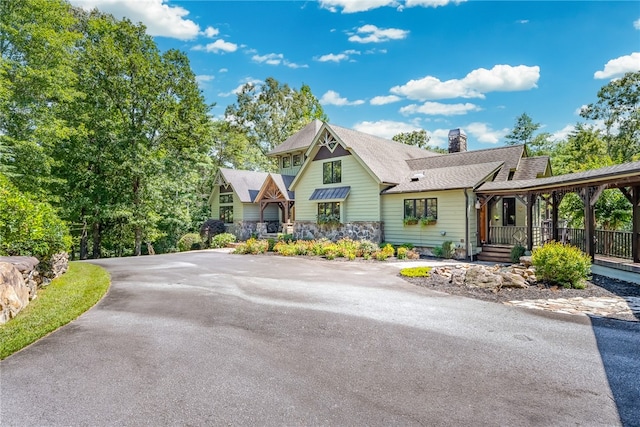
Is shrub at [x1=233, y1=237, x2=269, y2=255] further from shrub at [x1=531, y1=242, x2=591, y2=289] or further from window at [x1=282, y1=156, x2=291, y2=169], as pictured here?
shrub at [x1=531, y1=242, x2=591, y2=289]

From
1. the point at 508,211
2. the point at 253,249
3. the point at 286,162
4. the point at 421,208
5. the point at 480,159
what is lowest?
the point at 253,249

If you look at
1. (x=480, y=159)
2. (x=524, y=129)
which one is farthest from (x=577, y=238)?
(x=524, y=129)

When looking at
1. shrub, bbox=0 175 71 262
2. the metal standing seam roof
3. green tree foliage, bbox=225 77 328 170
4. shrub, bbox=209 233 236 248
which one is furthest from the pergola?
green tree foliage, bbox=225 77 328 170

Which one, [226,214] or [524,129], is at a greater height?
[524,129]

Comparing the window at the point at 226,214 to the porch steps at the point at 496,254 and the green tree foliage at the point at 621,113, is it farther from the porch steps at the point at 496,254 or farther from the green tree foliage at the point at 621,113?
the green tree foliage at the point at 621,113

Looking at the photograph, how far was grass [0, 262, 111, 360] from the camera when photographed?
210 inches

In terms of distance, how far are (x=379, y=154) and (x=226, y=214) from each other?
15.1 meters

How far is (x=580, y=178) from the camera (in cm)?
1140

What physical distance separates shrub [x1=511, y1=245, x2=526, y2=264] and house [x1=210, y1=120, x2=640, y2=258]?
28.5 inches

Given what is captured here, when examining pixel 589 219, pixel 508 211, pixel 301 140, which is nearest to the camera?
pixel 589 219

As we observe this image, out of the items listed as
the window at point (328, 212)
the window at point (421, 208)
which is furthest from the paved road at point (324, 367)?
the window at point (328, 212)

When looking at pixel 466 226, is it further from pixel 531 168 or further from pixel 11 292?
pixel 11 292

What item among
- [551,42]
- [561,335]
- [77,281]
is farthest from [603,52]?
[77,281]

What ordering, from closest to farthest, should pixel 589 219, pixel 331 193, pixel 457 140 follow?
pixel 589 219 → pixel 331 193 → pixel 457 140
